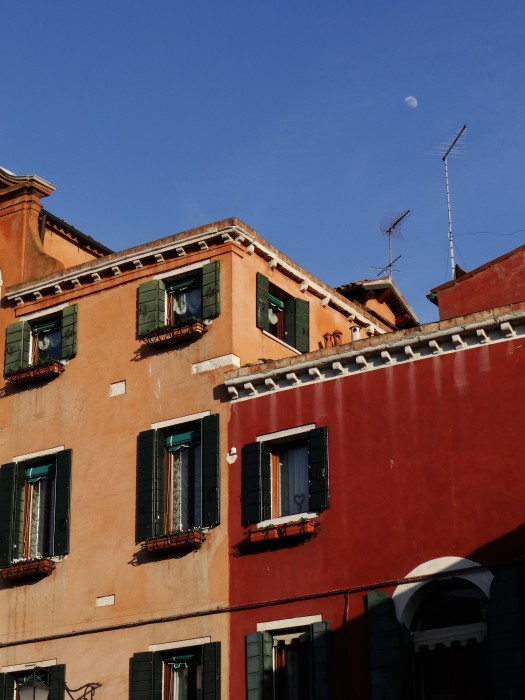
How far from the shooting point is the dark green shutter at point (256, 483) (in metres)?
23.7

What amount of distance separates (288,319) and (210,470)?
4.33 meters

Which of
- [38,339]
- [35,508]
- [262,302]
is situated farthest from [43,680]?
[262,302]

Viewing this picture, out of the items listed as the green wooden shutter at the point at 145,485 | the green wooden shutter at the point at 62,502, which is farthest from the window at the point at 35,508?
the green wooden shutter at the point at 145,485

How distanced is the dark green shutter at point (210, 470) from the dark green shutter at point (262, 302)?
7.76ft

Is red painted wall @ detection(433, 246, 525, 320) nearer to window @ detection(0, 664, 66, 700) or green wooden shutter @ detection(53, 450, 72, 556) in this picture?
green wooden shutter @ detection(53, 450, 72, 556)

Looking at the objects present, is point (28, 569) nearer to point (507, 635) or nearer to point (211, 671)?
point (211, 671)

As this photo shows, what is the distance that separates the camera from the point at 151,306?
87.1 ft

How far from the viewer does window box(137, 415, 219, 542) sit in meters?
24.5

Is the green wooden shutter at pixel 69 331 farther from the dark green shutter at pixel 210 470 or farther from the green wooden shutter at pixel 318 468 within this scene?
the green wooden shutter at pixel 318 468

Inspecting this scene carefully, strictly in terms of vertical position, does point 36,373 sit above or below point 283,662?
above

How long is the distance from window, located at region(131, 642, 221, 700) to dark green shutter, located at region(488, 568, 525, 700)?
5160 millimetres

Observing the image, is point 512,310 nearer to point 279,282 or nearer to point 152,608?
point 279,282

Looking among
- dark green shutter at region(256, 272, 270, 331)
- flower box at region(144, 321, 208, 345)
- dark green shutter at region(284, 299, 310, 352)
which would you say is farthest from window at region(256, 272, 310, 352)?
flower box at region(144, 321, 208, 345)

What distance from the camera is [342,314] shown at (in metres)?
29.6
